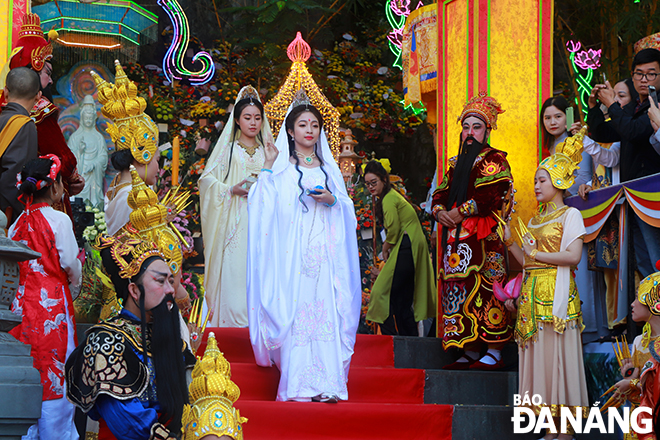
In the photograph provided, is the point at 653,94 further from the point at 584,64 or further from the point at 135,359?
the point at 584,64

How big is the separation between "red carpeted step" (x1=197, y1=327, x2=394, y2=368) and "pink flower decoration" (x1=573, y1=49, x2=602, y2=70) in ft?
20.3

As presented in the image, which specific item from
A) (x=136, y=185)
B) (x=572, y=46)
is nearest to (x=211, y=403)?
(x=136, y=185)

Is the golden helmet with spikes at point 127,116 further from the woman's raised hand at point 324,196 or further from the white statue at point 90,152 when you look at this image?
the white statue at point 90,152

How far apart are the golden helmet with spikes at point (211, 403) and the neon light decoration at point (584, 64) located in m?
8.71

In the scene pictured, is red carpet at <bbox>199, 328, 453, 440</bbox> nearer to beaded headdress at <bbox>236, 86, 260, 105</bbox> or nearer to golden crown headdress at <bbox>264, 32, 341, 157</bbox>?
beaded headdress at <bbox>236, 86, 260, 105</bbox>

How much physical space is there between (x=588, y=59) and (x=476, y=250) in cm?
588

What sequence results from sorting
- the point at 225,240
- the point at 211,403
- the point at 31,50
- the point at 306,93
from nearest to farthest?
the point at 211,403 → the point at 31,50 → the point at 225,240 → the point at 306,93

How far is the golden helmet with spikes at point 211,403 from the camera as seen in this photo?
286cm

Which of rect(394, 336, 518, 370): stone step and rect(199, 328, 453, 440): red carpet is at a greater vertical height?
rect(394, 336, 518, 370): stone step

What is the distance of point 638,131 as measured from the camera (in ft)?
17.4

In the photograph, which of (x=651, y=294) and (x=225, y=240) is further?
(x=225, y=240)

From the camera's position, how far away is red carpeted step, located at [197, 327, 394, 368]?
584 centimetres

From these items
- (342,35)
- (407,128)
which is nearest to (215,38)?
(342,35)

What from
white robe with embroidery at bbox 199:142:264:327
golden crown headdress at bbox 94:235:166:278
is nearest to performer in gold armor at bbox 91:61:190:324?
golden crown headdress at bbox 94:235:166:278
